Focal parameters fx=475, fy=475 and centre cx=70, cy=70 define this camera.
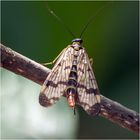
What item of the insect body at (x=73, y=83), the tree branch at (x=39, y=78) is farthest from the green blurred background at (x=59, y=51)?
the tree branch at (x=39, y=78)

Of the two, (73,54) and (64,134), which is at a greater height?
(73,54)

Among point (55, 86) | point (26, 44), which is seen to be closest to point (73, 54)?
point (55, 86)

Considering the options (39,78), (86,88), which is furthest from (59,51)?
(39,78)

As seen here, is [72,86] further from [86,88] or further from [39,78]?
[39,78]

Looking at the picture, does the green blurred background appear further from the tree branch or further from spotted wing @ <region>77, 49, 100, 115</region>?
the tree branch

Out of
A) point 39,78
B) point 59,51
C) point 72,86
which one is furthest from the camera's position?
point 59,51

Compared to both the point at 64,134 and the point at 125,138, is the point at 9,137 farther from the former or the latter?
the point at 125,138

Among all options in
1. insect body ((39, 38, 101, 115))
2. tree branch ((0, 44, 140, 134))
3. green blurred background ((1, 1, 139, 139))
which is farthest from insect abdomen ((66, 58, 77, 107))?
green blurred background ((1, 1, 139, 139))
